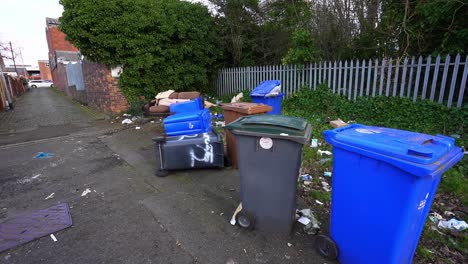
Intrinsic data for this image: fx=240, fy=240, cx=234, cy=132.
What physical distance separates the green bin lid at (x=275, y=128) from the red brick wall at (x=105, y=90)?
24.5 feet

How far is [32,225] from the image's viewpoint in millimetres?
2662

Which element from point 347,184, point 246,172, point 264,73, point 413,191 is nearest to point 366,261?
point 347,184

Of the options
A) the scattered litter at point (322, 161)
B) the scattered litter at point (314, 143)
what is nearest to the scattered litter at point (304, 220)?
the scattered litter at point (322, 161)

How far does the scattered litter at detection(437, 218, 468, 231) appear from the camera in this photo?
2.42 metres

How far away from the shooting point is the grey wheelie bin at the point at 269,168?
6.97 ft

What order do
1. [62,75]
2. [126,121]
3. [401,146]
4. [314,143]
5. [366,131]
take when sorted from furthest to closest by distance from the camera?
[62,75] → [126,121] → [314,143] → [366,131] → [401,146]

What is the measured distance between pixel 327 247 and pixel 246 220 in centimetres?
79

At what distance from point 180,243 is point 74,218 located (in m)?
1.40

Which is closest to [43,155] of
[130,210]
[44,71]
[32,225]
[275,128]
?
[32,225]

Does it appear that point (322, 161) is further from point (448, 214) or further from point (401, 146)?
point (401, 146)

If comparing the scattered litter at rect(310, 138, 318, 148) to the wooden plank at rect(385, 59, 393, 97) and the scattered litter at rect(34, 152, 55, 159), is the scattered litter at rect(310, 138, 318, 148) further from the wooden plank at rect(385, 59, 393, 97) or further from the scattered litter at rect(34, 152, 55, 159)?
the scattered litter at rect(34, 152, 55, 159)

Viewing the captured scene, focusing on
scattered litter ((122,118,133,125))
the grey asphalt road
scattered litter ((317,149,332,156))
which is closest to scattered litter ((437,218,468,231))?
the grey asphalt road

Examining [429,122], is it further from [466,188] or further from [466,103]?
[466,188]

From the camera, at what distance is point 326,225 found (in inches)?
99.7
